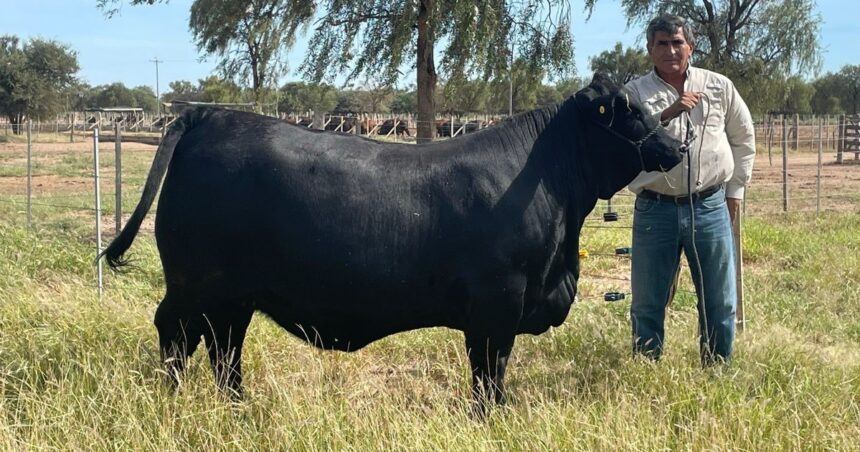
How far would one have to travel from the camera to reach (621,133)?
381cm

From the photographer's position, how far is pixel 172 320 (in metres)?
3.72

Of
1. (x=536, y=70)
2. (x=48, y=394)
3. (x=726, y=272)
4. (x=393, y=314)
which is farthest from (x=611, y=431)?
(x=536, y=70)

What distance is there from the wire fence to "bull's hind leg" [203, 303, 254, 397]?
252 cm

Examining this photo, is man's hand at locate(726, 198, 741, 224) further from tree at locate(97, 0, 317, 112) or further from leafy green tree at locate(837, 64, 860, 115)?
leafy green tree at locate(837, 64, 860, 115)

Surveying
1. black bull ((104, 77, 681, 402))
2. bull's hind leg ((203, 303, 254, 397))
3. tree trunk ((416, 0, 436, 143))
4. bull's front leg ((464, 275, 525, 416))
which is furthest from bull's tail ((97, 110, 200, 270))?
tree trunk ((416, 0, 436, 143))

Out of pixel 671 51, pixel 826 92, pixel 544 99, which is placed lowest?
pixel 671 51

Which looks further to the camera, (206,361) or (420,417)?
(206,361)

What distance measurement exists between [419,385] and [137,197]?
39.4 ft

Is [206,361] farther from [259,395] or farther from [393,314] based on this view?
[393,314]

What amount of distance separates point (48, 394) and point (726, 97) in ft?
12.1

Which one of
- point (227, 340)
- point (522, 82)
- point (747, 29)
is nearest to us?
point (227, 340)

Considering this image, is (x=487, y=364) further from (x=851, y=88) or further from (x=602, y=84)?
(x=851, y=88)

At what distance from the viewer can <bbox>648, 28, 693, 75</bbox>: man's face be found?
3793 mm

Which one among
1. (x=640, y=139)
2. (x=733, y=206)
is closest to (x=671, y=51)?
(x=640, y=139)
